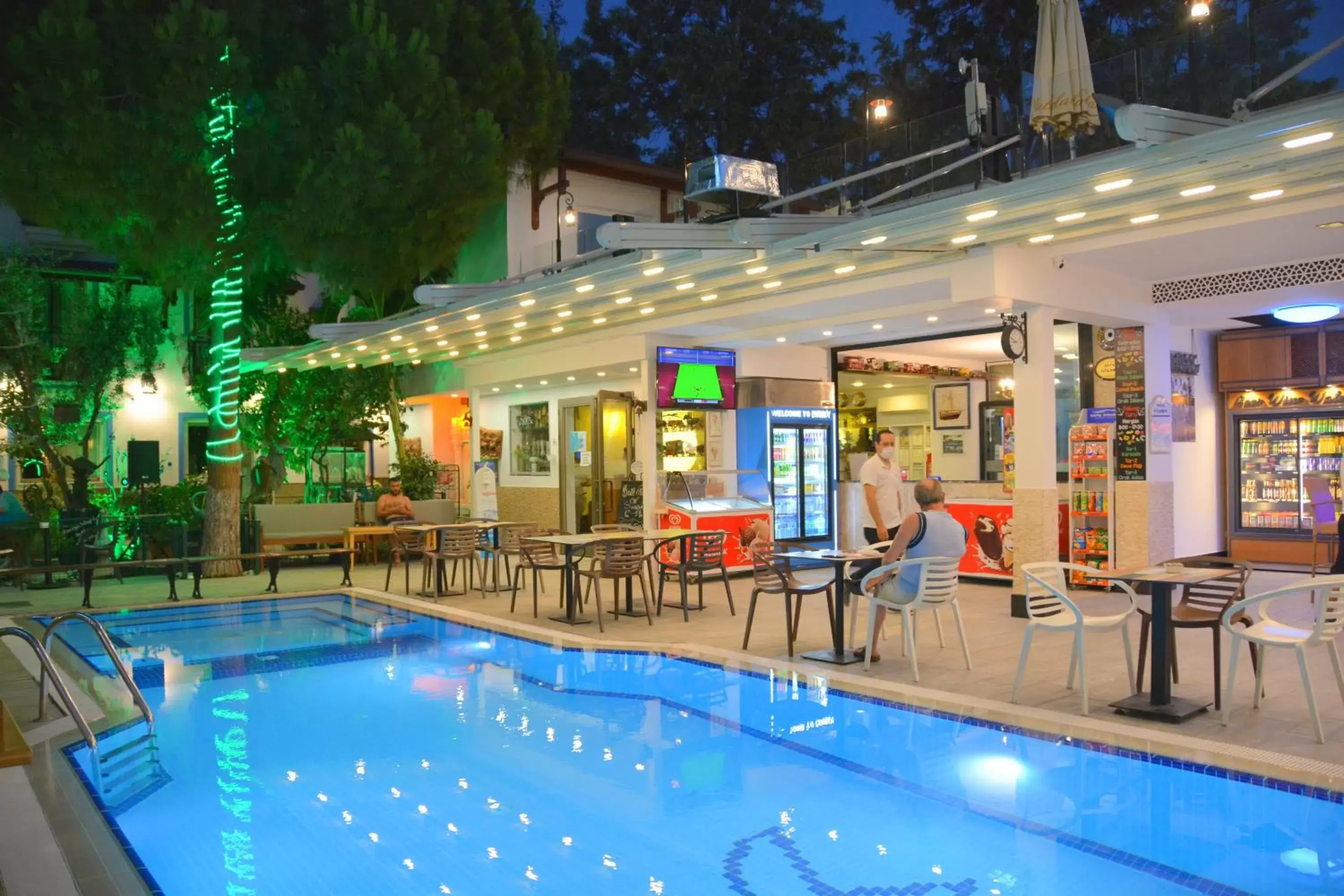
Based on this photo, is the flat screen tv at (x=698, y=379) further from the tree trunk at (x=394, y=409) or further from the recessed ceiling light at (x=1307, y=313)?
the tree trunk at (x=394, y=409)

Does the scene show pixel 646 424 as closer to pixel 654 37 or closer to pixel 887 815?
pixel 887 815

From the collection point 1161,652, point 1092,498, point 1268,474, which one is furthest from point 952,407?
point 1161,652

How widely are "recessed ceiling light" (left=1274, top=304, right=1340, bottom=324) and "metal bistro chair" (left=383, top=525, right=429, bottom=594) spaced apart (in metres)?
9.57

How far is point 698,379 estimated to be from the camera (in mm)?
12805

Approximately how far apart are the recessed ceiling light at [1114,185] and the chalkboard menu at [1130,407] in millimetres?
4565

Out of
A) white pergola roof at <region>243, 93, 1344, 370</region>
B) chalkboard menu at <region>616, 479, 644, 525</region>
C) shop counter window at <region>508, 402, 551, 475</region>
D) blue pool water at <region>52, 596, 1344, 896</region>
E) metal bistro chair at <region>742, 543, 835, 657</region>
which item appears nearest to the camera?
blue pool water at <region>52, 596, 1344, 896</region>

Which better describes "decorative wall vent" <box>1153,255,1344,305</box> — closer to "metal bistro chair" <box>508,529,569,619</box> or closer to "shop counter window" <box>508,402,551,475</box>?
"metal bistro chair" <box>508,529,569,619</box>

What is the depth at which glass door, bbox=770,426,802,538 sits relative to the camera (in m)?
13.5

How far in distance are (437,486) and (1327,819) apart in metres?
16.2

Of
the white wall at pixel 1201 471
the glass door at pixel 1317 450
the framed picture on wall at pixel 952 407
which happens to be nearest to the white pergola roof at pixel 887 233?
the white wall at pixel 1201 471

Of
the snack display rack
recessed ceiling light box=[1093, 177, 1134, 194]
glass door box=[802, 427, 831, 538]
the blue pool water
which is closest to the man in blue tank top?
the blue pool water

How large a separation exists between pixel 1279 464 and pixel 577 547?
8.75 metres

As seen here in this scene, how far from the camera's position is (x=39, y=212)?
13.8m

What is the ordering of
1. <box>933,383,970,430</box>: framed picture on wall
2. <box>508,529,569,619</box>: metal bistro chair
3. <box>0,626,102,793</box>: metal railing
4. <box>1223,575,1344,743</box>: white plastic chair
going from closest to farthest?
1. <box>1223,575,1344,743</box>: white plastic chair
2. <box>0,626,102,793</box>: metal railing
3. <box>508,529,569,619</box>: metal bistro chair
4. <box>933,383,970,430</box>: framed picture on wall
